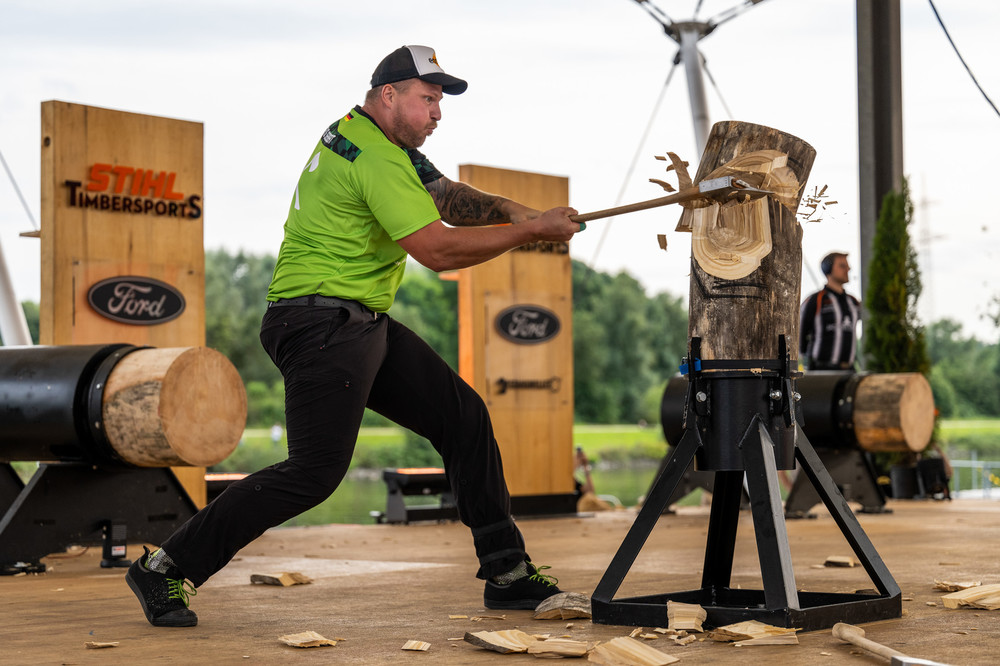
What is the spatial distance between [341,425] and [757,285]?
3.68 feet

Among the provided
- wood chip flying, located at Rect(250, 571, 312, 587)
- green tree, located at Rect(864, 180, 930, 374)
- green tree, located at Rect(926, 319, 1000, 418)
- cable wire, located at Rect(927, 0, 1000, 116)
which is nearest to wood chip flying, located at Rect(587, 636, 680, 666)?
wood chip flying, located at Rect(250, 571, 312, 587)

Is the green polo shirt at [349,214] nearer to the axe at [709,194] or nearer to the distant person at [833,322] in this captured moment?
the axe at [709,194]

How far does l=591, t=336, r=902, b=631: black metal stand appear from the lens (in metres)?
2.68

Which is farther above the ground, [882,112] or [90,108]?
[882,112]

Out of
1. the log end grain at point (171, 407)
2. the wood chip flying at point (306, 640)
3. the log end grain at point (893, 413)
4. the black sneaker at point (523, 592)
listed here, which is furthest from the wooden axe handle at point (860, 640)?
the log end grain at point (893, 413)

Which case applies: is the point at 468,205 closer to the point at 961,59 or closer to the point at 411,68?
the point at 411,68

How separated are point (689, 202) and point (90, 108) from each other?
3872mm

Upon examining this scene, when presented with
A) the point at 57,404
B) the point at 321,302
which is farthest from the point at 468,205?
the point at 57,404

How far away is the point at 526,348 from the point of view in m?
7.91

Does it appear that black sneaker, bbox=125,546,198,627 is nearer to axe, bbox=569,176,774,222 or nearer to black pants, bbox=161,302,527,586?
black pants, bbox=161,302,527,586

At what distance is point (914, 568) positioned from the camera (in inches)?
159

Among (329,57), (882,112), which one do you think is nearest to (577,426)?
(329,57)

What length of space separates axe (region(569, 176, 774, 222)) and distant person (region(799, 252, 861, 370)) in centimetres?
546

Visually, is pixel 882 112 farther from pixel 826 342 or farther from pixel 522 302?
pixel 522 302
